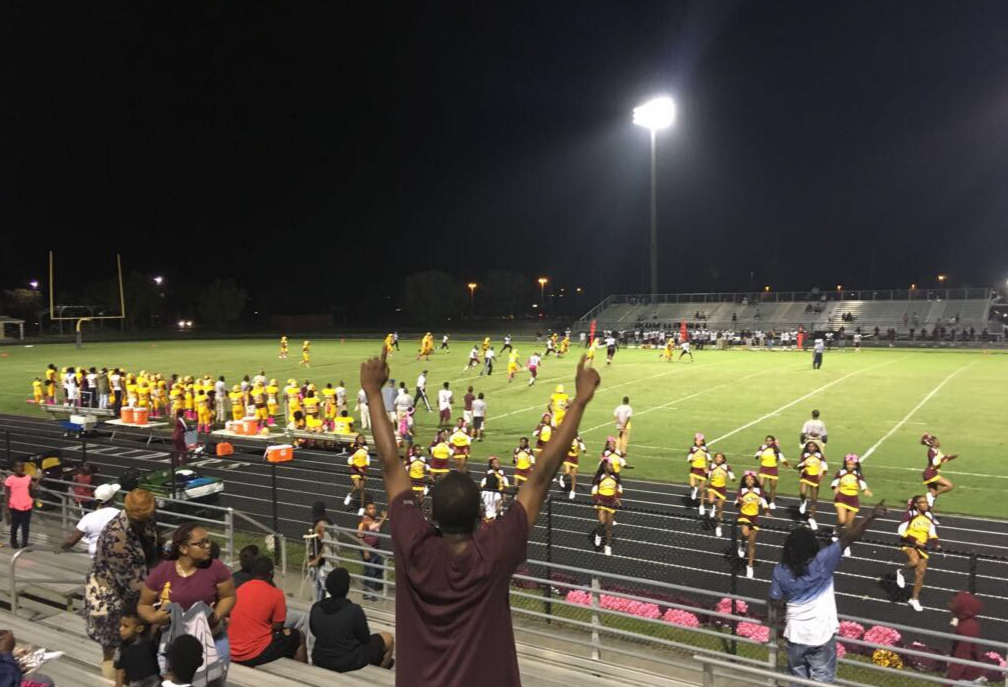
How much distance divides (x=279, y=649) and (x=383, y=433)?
369 cm

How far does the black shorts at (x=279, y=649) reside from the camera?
203 inches

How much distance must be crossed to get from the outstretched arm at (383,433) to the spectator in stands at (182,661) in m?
1.95

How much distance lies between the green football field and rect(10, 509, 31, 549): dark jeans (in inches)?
399

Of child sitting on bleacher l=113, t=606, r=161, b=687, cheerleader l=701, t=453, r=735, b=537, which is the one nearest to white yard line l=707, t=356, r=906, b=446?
cheerleader l=701, t=453, r=735, b=537

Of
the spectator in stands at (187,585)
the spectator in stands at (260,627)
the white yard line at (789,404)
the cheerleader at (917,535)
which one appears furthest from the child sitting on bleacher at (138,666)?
the white yard line at (789,404)

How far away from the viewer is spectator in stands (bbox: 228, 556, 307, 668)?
5188 mm

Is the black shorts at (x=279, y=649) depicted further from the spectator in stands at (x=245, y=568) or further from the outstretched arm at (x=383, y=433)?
the outstretched arm at (x=383, y=433)

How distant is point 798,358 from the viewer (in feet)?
142

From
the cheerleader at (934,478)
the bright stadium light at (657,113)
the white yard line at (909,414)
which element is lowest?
the white yard line at (909,414)

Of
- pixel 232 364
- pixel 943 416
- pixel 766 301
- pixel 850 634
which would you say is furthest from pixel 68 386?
pixel 766 301

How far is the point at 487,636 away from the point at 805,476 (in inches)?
465

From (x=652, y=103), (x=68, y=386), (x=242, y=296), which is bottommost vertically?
(x=68, y=386)

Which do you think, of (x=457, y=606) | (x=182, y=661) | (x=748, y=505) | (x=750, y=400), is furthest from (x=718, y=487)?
(x=750, y=400)

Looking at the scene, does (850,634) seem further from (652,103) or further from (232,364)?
(652,103)
